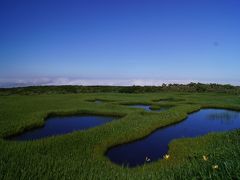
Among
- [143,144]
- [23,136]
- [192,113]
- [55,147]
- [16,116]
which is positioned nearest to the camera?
[55,147]

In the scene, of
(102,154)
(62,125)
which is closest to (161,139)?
(102,154)

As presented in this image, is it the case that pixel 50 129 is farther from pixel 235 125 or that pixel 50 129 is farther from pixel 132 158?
pixel 235 125

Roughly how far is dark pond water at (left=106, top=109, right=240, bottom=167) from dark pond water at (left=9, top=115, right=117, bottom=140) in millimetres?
6751

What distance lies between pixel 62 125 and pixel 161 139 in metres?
10.3

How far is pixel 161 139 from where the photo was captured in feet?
64.8

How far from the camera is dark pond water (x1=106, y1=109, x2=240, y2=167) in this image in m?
15.3

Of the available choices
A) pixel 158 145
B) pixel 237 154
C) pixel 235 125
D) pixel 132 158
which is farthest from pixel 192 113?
pixel 237 154

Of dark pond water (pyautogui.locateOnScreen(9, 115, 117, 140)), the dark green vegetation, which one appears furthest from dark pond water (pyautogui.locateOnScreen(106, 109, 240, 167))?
dark pond water (pyautogui.locateOnScreen(9, 115, 117, 140))

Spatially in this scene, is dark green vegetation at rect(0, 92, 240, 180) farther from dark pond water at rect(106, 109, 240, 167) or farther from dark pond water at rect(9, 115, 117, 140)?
dark pond water at rect(9, 115, 117, 140)

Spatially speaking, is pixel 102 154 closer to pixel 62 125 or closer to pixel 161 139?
pixel 161 139

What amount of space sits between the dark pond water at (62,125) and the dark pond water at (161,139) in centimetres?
675

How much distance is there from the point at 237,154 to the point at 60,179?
5.28 meters

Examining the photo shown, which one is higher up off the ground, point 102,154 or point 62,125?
point 62,125

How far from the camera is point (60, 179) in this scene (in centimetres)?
804
